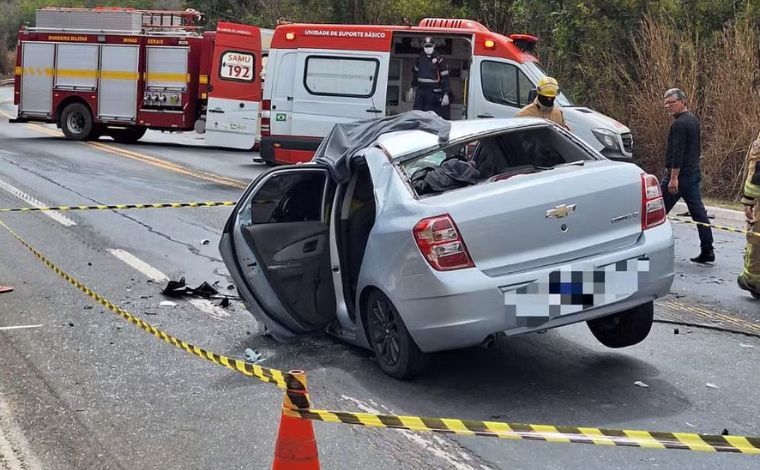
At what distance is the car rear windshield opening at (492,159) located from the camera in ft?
21.4

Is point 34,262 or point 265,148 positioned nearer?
point 34,262

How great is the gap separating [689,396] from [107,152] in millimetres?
19034

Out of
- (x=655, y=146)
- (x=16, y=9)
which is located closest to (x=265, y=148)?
(x=655, y=146)

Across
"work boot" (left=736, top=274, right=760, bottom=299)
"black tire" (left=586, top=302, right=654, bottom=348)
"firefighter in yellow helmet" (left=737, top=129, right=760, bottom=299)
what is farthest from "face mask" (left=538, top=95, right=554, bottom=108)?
"black tire" (left=586, top=302, right=654, bottom=348)

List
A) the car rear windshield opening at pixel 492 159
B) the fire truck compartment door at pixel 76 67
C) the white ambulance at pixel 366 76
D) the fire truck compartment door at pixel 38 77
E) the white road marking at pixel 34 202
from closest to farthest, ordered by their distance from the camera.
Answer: the car rear windshield opening at pixel 492 159 → the white road marking at pixel 34 202 → the white ambulance at pixel 366 76 → the fire truck compartment door at pixel 76 67 → the fire truck compartment door at pixel 38 77

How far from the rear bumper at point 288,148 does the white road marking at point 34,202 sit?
4.01 metres

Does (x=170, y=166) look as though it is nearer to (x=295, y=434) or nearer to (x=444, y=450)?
(x=444, y=450)

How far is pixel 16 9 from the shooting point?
8512 cm

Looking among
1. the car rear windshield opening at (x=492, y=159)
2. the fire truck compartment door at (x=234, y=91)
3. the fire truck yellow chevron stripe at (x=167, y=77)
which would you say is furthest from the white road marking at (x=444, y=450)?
the fire truck yellow chevron stripe at (x=167, y=77)

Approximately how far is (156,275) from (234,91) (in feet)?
40.4

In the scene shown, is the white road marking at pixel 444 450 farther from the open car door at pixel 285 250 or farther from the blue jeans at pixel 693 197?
the blue jeans at pixel 693 197

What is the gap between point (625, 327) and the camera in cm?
676

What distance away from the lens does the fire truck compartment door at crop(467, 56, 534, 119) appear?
635 inches

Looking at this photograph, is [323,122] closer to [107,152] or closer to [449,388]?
[107,152]
